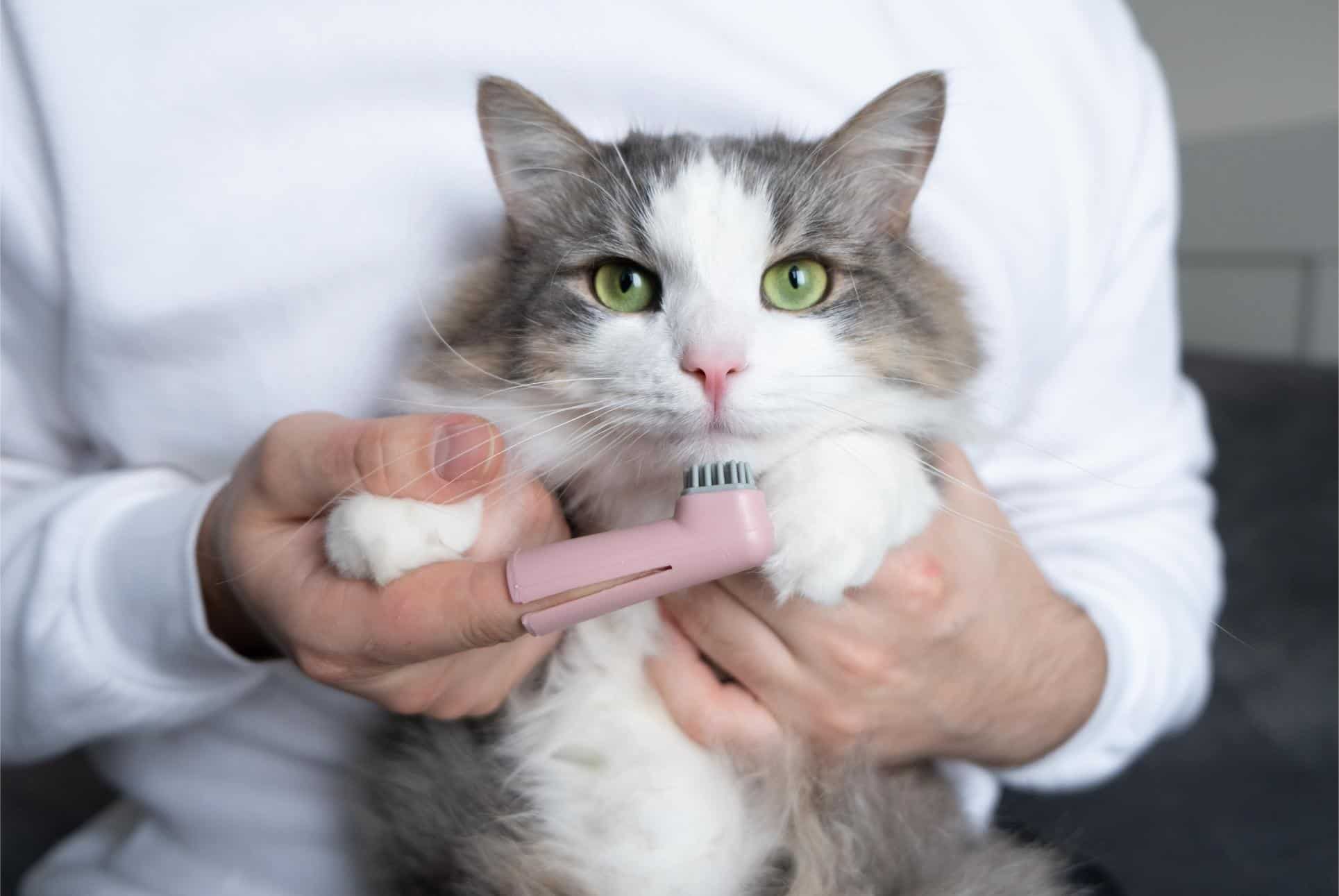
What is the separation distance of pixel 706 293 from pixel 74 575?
0.86m

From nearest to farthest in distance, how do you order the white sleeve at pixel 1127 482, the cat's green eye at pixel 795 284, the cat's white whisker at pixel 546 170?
the cat's green eye at pixel 795 284, the cat's white whisker at pixel 546 170, the white sleeve at pixel 1127 482

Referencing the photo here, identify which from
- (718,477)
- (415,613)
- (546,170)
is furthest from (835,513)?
(546,170)

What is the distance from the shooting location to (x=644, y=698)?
103 cm

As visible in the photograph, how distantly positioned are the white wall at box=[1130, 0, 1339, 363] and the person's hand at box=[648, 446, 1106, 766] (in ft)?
5.68

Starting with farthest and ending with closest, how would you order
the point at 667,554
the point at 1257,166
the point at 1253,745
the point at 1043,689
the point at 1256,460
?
the point at 1257,166
the point at 1256,460
the point at 1253,745
the point at 1043,689
the point at 667,554

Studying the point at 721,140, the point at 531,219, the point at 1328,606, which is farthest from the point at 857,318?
the point at 1328,606

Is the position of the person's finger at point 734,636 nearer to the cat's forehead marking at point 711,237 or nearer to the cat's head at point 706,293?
the cat's head at point 706,293

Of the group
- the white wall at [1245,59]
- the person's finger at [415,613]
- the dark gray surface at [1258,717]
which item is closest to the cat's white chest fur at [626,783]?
the person's finger at [415,613]

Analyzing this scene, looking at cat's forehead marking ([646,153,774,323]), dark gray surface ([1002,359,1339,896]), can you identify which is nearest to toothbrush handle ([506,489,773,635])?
cat's forehead marking ([646,153,774,323])

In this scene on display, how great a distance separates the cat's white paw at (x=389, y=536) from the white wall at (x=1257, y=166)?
2321mm

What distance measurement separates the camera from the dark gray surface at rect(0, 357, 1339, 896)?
1635mm

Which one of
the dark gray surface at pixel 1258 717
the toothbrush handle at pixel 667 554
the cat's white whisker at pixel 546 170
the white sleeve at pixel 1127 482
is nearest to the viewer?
the toothbrush handle at pixel 667 554

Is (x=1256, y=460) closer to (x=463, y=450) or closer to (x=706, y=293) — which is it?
(x=706, y=293)

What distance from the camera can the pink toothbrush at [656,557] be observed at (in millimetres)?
742
